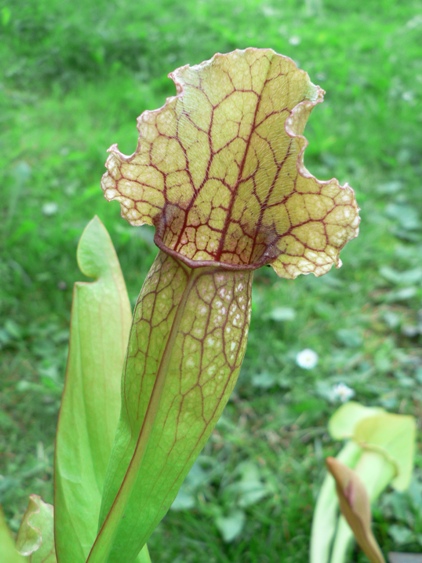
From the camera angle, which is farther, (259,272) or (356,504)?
(259,272)

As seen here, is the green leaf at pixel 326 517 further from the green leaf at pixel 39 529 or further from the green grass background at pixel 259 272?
the green leaf at pixel 39 529

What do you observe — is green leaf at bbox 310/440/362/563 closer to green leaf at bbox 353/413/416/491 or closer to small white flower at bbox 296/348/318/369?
green leaf at bbox 353/413/416/491

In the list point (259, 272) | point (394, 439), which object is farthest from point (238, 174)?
point (259, 272)

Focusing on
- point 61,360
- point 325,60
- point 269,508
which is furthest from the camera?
point 325,60

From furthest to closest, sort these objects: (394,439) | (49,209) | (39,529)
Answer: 1. (49,209)
2. (394,439)
3. (39,529)

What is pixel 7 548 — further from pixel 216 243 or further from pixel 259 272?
pixel 259 272

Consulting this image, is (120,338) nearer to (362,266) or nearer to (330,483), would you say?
(330,483)

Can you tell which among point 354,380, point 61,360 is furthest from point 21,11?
point 354,380
